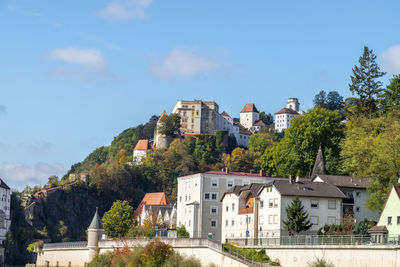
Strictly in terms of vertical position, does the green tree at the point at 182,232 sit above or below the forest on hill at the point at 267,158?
below

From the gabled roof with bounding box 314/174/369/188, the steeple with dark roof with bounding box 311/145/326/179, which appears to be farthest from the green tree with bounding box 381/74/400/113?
the gabled roof with bounding box 314/174/369/188

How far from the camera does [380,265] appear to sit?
4166 centimetres

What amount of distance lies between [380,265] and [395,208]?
31.5 feet

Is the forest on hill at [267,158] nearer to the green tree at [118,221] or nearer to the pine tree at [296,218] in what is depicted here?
the pine tree at [296,218]

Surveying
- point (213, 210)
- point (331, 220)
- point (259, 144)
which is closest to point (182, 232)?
point (213, 210)

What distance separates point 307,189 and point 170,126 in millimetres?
103271

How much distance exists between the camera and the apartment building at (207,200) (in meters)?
83.1

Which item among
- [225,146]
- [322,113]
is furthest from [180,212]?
[225,146]

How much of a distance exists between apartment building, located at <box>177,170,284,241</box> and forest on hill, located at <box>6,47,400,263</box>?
28.4 feet

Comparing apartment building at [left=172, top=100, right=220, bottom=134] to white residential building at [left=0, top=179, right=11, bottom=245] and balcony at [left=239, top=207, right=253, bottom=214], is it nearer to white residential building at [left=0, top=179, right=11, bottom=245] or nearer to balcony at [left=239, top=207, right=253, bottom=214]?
white residential building at [left=0, top=179, right=11, bottom=245]

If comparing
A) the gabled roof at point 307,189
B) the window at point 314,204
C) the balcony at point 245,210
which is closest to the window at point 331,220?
the window at point 314,204

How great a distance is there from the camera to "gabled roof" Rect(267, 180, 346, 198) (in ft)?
215

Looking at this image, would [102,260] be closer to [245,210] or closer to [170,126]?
[245,210]

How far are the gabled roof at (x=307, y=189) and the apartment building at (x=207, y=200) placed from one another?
17.4 m
